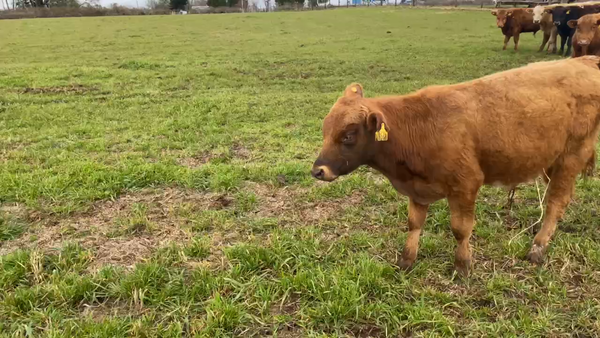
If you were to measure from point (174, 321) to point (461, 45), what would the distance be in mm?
20886

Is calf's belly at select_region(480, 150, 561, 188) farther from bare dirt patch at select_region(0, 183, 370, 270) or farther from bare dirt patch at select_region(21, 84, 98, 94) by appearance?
bare dirt patch at select_region(21, 84, 98, 94)

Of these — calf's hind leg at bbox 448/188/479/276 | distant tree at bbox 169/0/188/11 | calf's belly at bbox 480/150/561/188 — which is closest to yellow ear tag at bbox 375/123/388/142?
calf's hind leg at bbox 448/188/479/276

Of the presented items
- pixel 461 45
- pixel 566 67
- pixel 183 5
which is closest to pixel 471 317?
pixel 566 67

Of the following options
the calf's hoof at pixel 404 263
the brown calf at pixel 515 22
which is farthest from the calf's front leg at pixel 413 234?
the brown calf at pixel 515 22

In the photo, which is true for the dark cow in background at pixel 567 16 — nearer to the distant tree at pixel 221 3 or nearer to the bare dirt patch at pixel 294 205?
the bare dirt patch at pixel 294 205

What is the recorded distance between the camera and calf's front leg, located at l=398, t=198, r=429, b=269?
4.25 m

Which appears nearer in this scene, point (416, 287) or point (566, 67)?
point (416, 287)

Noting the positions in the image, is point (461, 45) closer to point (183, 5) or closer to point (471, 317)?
point (471, 317)

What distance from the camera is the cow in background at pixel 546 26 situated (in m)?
20.0

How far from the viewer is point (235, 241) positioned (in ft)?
15.4

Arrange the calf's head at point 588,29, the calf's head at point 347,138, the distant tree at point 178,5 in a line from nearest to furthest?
the calf's head at point 347,138
the calf's head at point 588,29
the distant tree at point 178,5

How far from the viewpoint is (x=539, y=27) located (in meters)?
21.9

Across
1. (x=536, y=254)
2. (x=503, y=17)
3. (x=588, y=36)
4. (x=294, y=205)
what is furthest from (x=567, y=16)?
(x=294, y=205)

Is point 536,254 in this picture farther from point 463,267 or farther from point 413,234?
point 413,234
